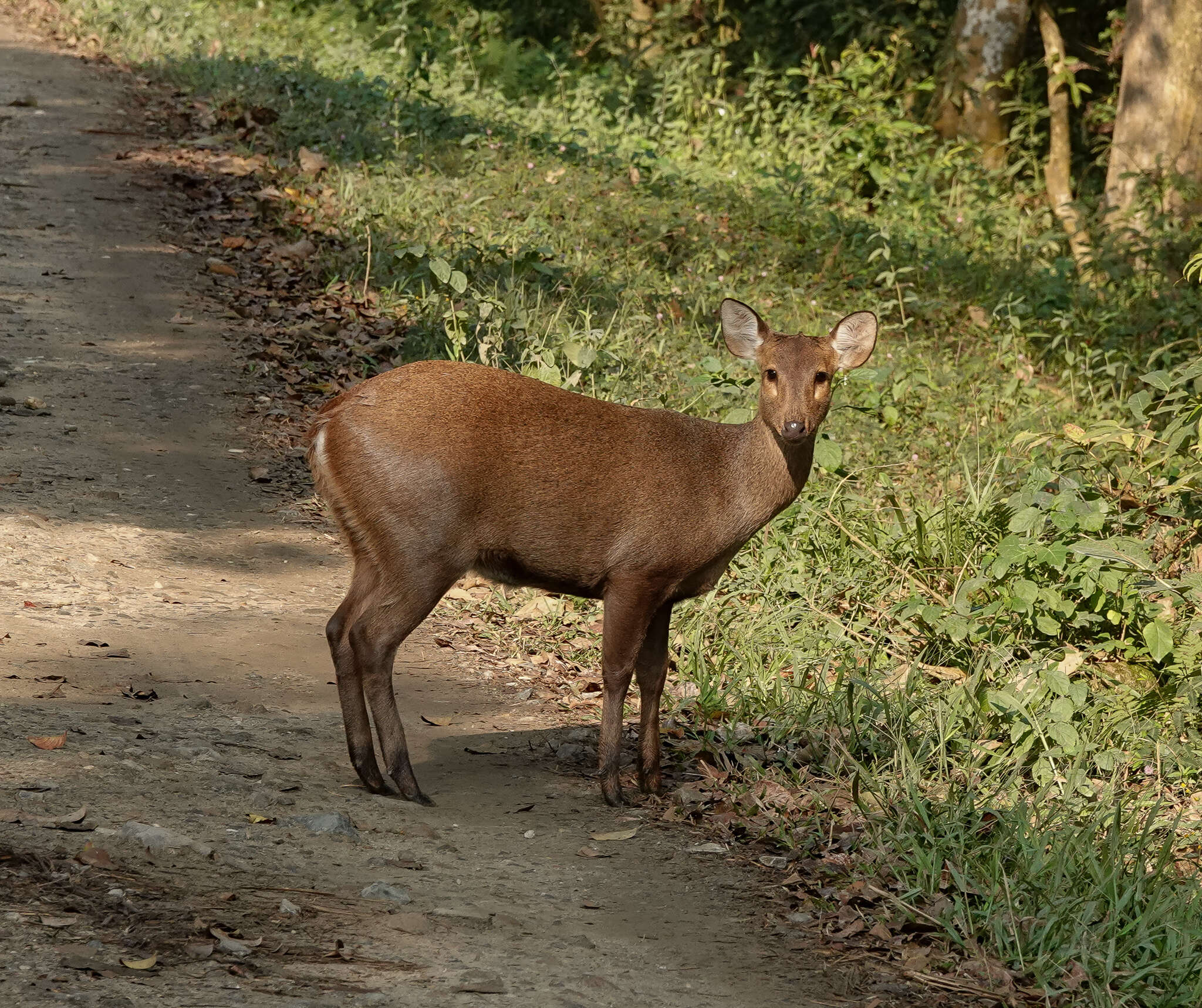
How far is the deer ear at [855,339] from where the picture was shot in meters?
5.66

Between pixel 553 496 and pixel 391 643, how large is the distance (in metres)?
0.77

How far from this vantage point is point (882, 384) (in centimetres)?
932

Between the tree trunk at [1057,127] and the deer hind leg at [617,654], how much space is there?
10.8 m

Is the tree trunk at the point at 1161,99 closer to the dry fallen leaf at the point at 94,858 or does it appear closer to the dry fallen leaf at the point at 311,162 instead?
the dry fallen leaf at the point at 311,162

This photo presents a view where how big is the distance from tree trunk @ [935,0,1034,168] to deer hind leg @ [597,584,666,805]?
11223mm

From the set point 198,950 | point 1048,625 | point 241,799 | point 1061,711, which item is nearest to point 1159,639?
point 1048,625

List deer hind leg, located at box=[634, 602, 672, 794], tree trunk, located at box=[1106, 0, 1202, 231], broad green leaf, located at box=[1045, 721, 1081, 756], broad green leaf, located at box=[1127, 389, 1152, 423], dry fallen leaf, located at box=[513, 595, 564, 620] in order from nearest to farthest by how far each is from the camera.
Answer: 1. deer hind leg, located at box=[634, 602, 672, 794]
2. broad green leaf, located at box=[1045, 721, 1081, 756]
3. broad green leaf, located at box=[1127, 389, 1152, 423]
4. dry fallen leaf, located at box=[513, 595, 564, 620]
5. tree trunk, located at box=[1106, 0, 1202, 231]

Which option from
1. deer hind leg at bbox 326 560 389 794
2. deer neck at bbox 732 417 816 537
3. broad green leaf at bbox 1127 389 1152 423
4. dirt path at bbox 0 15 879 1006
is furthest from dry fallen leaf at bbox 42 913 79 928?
broad green leaf at bbox 1127 389 1152 423

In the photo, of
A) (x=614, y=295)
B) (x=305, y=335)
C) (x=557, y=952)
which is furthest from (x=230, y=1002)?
(x=614, y=295)

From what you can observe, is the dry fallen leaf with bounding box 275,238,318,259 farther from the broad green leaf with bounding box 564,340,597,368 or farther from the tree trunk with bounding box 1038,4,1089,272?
the tree trunk with bounding box 1038,4,1089,272

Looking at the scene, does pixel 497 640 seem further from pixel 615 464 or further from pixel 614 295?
pixel 614 295

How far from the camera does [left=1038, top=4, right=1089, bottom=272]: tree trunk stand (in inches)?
583

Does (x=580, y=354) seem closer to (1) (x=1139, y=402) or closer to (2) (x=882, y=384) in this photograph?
(2) (x=882, y=384)

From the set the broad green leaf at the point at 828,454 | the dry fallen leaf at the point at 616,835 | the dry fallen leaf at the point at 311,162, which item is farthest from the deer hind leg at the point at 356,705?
the dry fallen leaf at the point at 311,162
